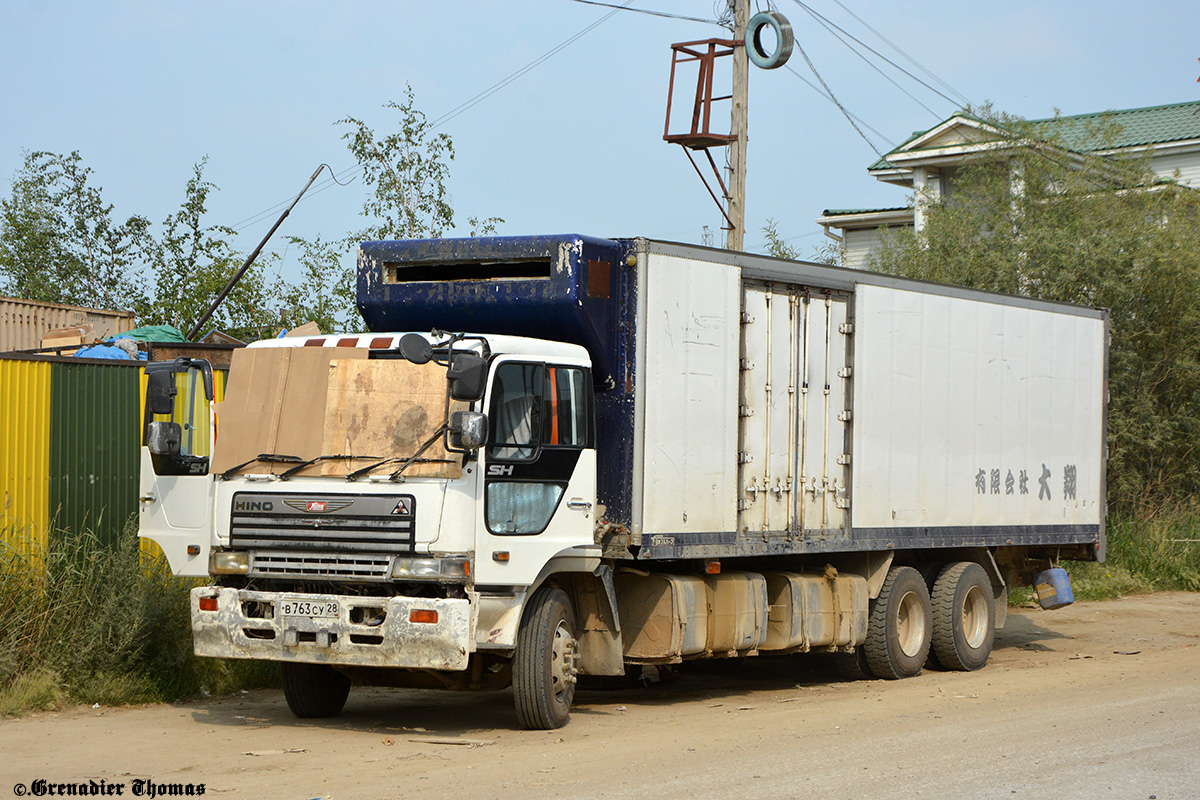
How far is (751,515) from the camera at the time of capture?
426 inches

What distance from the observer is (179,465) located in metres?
9.41

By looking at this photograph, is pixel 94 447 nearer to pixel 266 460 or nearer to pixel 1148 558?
pixel 266 460

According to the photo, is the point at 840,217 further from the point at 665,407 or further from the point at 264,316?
the point at 665,407

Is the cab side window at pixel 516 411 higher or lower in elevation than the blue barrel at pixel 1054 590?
higher

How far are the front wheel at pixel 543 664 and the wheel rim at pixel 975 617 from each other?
5693mm

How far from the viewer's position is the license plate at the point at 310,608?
28.1 ft

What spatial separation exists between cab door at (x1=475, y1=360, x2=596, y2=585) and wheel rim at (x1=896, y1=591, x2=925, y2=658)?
15.5ft

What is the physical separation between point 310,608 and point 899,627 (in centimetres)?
640

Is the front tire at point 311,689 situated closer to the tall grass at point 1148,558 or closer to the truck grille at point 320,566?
the truck grille at point 320,566

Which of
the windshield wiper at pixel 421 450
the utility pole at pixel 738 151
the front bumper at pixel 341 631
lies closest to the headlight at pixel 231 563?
the front bumper at pixel 341 631

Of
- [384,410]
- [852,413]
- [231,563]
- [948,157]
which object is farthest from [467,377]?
[948,157]

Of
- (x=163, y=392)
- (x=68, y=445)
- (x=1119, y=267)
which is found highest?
(x=1119, y=267)

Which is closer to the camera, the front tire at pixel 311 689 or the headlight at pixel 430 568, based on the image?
the headlight at pixel 430 568

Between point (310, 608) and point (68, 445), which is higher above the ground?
point (68, 445)
